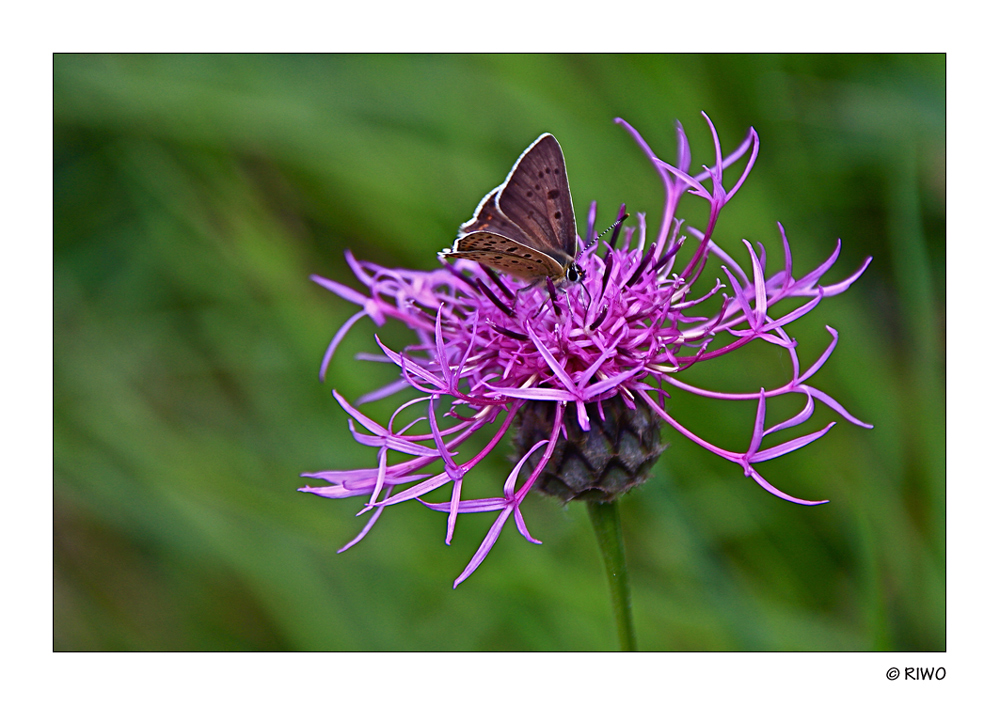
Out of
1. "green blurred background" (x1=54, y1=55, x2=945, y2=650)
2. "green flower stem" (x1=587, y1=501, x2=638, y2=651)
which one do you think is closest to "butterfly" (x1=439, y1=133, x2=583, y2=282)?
"green flower stem" (x1=587, y1=501, x2=638, y2=651)

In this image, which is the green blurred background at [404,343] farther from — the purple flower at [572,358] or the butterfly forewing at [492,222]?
the butterfly forewing at [492,222]

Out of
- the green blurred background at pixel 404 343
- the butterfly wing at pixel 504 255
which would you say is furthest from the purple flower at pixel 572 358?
the green blurred background at pixel 404 343

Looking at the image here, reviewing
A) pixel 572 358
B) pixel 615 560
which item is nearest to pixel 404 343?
pixel 572 358

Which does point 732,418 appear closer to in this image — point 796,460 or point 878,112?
point 796,460

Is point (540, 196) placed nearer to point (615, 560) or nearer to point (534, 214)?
point (534, 214)

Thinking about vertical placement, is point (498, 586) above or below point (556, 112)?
below
